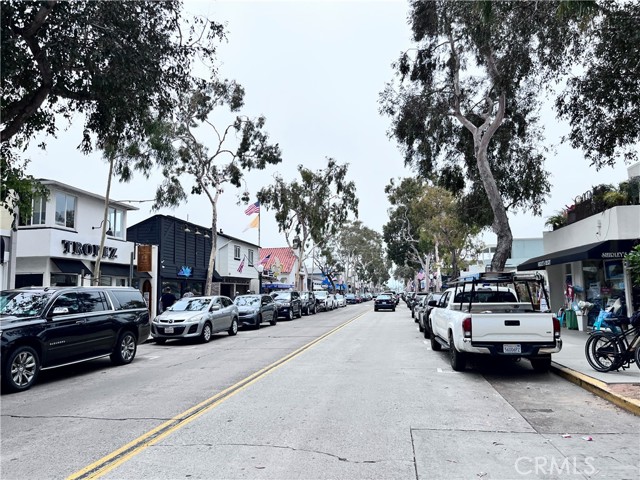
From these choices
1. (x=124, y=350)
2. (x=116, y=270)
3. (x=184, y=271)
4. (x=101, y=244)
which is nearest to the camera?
(x=124, y=350)

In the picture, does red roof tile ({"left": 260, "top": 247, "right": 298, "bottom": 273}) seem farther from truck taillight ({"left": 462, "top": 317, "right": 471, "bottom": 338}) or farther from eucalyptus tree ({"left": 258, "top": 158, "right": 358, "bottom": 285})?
truck taillight ({"left": 462, "top": 317, "right": 471, "bottom": 338})

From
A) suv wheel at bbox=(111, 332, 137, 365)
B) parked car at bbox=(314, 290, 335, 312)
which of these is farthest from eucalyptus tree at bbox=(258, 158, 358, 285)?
suv wheel at bbox=(111, 332, 137, 365)

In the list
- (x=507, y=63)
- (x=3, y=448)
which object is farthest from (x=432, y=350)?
(x=3, y=448)

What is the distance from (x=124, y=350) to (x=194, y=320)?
15.3ft

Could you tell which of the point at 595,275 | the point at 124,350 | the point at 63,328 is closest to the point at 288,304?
the point at 595,275

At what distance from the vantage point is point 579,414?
23.6ft

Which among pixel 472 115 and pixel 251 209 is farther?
pixel 251 209

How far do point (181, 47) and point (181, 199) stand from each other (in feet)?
57.4

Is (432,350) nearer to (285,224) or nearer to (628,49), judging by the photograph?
(628,49)

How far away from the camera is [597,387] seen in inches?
333

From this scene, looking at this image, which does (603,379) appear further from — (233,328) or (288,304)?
(288,304)

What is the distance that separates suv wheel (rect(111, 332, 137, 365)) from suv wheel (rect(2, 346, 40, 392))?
2.69 m

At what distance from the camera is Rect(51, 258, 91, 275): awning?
21312 millimetres

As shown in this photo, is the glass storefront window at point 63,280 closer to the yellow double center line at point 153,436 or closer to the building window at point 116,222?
the building window at point 116,222
